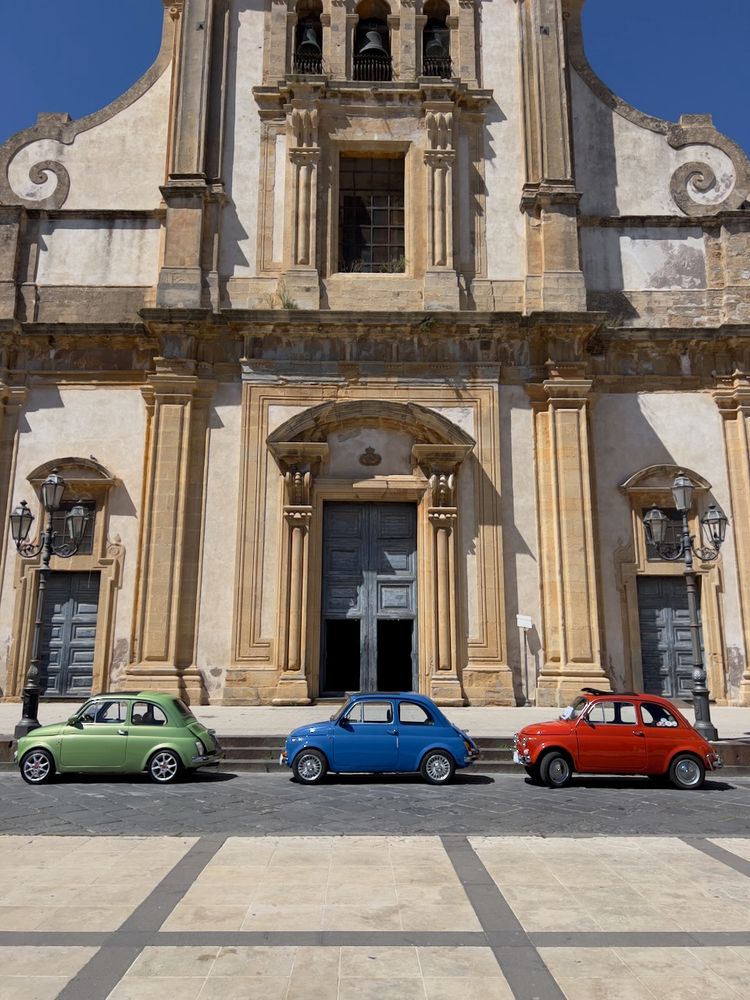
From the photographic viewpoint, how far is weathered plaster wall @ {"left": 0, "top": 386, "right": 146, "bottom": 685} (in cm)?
1747

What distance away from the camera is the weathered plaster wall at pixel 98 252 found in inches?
749

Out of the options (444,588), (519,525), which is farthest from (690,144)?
(444,588)

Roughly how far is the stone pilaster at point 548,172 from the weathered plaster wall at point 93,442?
9.19 m

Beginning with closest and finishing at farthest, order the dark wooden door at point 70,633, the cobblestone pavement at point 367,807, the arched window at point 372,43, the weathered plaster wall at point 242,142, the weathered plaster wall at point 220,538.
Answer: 1. the cobblestone pavement at point 367,807
2. the weathered plaster wall at point 220,538
3. the dark wooden door at point 70,633
4. the weathered plaster wall at point 242,142
5. the arched window at point 372,43

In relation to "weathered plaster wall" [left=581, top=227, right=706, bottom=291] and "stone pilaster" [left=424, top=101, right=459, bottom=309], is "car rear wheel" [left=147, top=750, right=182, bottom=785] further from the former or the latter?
"weathered plaster wall" [left=581, top=227, right=706, bottom=291]

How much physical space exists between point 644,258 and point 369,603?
10.3 m

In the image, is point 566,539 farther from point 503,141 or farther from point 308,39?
point 308,39

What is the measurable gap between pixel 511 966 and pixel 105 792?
6547 mm

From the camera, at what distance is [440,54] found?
20.4 meters

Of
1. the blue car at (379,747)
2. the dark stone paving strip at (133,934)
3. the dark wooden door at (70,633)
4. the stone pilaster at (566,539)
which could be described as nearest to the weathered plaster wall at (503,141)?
the stone pilaster at (566,539)

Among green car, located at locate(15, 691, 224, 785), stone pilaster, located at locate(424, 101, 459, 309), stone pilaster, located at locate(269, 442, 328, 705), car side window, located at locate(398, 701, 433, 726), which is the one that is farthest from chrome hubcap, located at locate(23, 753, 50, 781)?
stone pilaster, located at locate(424, 101, 459, 309)

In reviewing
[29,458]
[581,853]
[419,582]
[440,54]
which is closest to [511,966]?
[581,853]

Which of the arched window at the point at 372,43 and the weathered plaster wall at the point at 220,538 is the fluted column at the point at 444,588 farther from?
the arched window at the point at 372,43

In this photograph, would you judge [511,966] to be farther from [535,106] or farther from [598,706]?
[535,106]
